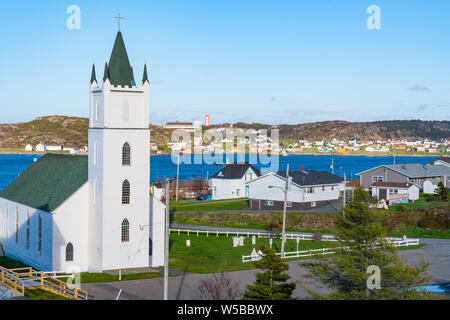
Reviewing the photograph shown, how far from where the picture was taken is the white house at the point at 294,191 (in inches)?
2525

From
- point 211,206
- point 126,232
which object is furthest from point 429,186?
point 126,232

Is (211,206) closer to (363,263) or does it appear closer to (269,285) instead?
(363,263)

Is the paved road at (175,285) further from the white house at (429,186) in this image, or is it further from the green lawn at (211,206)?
the white house at (429,186)

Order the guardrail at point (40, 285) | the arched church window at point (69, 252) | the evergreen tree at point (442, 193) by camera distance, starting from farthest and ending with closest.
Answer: the evergreen tree at point (442, 193), the arched church window at point (69, 252), the guardrail at point (40, 285)

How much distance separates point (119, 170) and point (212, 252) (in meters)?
11.9

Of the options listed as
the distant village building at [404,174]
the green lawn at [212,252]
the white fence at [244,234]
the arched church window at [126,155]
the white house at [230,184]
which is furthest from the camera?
the white house at [230,184]

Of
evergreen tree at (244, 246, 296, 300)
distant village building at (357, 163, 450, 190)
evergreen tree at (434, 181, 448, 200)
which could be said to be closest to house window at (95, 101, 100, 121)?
evergreen tree at (244, 246, 296, 300)

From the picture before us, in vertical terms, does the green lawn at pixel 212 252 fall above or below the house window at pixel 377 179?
below

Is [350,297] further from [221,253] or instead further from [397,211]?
[397,211]

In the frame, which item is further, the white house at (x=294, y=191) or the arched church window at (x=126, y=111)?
the white house at (x=294, y=191)

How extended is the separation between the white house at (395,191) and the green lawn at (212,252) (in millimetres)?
23229

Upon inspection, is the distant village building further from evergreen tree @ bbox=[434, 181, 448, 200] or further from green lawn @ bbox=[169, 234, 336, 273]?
green lawn @ bbox=[169, 234, 336, 273]

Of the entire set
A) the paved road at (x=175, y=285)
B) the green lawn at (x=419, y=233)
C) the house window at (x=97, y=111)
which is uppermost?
the house window at (x=97, y=111)

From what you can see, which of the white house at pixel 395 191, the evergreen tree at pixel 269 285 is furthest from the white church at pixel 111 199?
the white house at pixel 395 191
